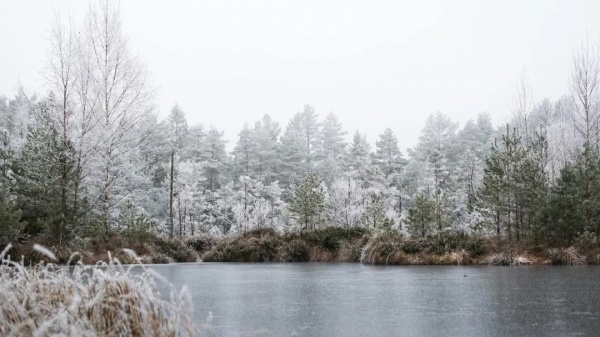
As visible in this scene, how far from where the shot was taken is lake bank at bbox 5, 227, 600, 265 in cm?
1773

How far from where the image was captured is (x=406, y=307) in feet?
23.7

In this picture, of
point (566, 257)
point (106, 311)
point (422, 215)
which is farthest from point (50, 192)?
point (566, 257)

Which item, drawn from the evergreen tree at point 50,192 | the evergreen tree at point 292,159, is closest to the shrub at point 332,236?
the evergreen tree at point 50,192

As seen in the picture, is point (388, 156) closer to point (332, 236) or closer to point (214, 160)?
point (214, 160)

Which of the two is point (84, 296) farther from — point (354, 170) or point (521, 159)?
point (354, 170)

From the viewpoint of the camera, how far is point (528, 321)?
5.82 metres

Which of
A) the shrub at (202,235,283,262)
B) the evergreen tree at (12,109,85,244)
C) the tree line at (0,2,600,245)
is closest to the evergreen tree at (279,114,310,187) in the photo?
the tree line at (0,2,600,245)

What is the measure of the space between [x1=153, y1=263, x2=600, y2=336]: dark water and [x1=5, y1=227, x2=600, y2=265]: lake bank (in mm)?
6803

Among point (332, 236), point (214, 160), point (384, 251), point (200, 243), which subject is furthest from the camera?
point (214, 160)

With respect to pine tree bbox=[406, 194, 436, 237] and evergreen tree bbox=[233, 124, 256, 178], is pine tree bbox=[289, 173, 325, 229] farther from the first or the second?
evergreen tree bbox=[233, 124, 256, 178]

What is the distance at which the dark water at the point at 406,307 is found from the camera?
5.45 metres

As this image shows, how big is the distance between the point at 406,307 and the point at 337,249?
52.6 feet

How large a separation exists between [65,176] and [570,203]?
17607mm

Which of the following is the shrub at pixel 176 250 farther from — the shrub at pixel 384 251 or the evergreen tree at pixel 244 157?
the evergreen tree at pixel 244 157
